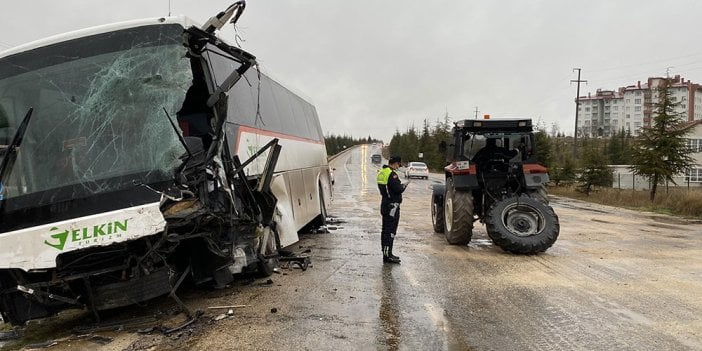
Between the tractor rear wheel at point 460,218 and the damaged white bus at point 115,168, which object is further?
the tractor rear wheel at point 460,218

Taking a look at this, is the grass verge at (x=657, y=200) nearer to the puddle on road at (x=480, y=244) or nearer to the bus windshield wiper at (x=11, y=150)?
the puddle on road at (x=480, y=244)

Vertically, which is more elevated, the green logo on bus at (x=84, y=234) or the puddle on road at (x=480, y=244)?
the green logo on bus at (x=84, y=234)

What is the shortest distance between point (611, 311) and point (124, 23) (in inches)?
234

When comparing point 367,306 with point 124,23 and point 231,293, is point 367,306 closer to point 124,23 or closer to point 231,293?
point 231,293

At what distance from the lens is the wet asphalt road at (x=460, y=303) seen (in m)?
4.64

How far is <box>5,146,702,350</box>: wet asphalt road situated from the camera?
4637 mm

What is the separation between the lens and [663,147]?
24797 millimetres

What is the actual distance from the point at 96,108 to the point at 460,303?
4332mm

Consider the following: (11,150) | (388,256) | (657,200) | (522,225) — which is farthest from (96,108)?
(657,200)

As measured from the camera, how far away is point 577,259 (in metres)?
8.63

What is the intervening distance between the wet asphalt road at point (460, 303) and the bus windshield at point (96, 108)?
5.03 feet

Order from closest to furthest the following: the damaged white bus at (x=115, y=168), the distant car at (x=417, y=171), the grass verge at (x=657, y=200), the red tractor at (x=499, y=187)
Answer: the damaged white bus at (x=115, y=168), the red tractor at (x=499, y=187), the grass verge at (x=657, y=200), the distant car at (x=417, y=171)

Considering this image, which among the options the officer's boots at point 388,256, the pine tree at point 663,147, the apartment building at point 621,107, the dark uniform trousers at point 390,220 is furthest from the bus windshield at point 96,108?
the apartment building at point 621,107

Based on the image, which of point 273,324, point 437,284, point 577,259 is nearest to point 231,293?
point 273,324
